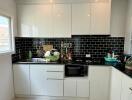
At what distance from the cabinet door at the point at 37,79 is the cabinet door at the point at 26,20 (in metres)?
0.82

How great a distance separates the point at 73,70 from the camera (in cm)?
292

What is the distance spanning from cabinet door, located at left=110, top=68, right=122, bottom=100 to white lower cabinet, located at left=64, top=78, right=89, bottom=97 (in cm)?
52

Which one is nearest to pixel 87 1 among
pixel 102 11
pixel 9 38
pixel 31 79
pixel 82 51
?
pixel 102 11

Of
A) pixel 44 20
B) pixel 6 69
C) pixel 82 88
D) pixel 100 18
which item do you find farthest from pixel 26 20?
pixel 82 88

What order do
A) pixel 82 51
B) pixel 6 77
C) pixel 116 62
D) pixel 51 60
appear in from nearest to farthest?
pixel 6 77
pixel 116 62
pixel 51 60
pixel 82 51

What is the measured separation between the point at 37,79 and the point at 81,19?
168 centimetres

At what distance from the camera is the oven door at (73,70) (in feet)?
Answer: 9.55

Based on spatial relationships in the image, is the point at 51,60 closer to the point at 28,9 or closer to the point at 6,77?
the point at 6,77

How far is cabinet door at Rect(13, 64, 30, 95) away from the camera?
293cm

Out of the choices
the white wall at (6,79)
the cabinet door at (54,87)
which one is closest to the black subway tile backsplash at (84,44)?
the white wall at (6,79)

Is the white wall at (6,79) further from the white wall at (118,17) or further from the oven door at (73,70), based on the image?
the white wall at (118,17)

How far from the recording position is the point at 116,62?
2873 mm

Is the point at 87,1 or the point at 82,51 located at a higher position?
the point at 87,1

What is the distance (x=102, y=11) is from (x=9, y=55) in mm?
2246
